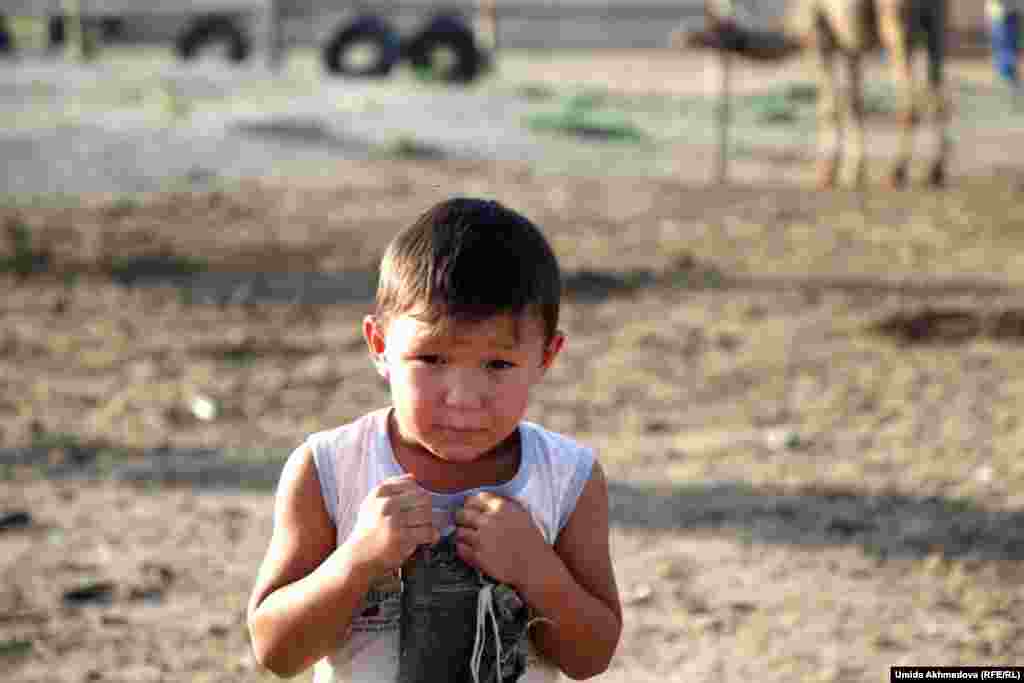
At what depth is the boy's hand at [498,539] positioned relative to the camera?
2172 mm

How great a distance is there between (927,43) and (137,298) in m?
7.41

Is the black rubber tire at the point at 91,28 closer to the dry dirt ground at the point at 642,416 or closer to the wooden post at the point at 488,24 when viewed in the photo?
the wooden post at the point at 488,24

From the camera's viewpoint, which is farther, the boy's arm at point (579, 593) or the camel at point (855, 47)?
the camel at point (855, 47)

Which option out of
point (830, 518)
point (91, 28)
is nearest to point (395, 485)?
point (830, 518)

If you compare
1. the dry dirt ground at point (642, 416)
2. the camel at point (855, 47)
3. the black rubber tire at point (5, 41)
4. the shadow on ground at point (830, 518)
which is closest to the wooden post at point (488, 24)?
the black rubber tire at point (5, 41)

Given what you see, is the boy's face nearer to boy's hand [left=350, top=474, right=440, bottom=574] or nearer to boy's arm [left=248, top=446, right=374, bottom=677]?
boy's hand [left=350, top=474, right=440, bottom=574]

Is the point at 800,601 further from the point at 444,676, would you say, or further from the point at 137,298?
the point at 137,298

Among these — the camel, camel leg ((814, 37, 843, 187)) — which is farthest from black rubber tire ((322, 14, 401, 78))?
camel leg ((814, 37, 843, 187))

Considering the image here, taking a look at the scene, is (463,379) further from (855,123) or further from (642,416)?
(855,123)

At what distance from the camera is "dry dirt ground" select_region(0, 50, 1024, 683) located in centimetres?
391

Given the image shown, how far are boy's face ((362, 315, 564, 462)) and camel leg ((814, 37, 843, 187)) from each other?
10597 millimetres

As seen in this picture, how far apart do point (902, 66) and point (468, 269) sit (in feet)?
37.0

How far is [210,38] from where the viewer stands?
26125 mm

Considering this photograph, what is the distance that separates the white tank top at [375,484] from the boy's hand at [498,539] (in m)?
0.08
